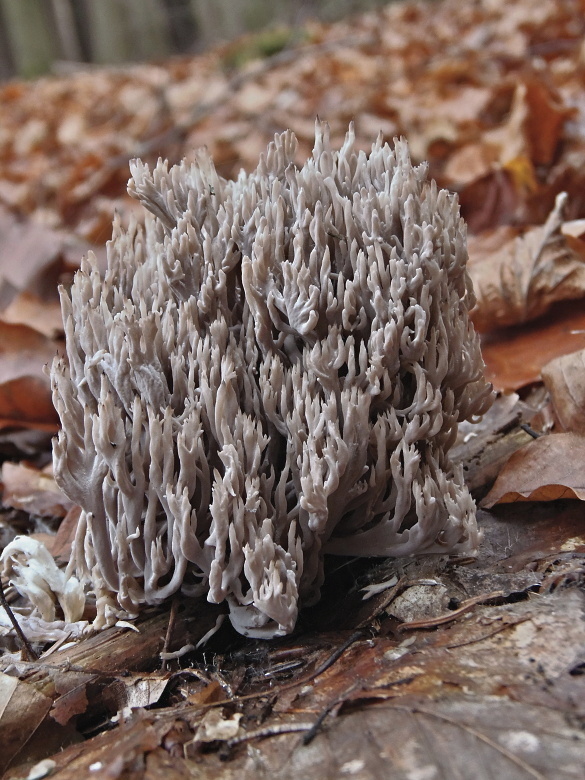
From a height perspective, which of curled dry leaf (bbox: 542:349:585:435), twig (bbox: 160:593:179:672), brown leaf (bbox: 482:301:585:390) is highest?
brown leaf (bbox: 482:301:585:390)

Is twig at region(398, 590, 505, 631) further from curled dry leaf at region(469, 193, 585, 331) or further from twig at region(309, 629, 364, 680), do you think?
curled dry leaf at region(469, 193, 585, 331)

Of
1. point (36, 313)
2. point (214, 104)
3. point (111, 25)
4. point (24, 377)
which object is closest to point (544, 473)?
point (24, 377)

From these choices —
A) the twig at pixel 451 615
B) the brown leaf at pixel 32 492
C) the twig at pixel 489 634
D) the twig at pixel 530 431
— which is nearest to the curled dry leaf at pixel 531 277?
the twig at pixel 530 431

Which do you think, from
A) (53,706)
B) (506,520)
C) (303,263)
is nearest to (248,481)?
(303,263)

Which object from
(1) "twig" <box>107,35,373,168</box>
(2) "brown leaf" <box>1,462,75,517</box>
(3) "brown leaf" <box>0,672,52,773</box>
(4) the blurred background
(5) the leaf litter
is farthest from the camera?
(4) the blurred background

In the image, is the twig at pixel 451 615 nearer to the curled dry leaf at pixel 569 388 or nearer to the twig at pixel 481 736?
the twig at pixel 481 736

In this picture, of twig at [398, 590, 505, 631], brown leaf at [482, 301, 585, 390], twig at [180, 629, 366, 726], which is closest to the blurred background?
brown leaf at [482, 301, 585, 390]
